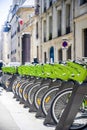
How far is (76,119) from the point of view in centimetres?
728

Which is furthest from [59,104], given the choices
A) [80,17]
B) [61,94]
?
[80,17]

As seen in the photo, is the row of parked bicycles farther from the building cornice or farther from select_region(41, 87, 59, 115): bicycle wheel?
the building cornice

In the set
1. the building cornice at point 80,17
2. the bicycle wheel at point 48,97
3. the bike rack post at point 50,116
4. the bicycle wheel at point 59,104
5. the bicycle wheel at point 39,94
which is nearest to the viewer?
the bicycle wheel at point 59,104

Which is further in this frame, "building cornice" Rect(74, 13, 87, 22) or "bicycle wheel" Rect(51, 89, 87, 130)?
"building cornice" Rect(74, 13, 87, 22)

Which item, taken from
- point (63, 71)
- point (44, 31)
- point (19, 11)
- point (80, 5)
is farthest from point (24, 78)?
point (19, 11)

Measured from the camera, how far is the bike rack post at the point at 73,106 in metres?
6.55

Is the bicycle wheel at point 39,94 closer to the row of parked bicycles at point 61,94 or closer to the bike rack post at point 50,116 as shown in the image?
the row of parked bicycles at point 61,94

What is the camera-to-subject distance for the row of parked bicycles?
6.65m

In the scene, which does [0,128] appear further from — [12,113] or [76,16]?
[76,16]

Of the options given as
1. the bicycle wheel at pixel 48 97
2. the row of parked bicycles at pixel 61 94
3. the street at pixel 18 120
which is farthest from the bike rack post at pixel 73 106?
the bicycle wheel at pixel 48 97

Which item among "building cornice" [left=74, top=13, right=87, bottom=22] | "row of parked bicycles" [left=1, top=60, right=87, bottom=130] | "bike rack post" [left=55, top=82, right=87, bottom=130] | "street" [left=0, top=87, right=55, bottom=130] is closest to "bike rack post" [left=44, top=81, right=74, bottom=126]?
"row of parked bicycles" [left=1, top=60, right=87, bottom=130]

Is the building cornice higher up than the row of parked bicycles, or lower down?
higher up

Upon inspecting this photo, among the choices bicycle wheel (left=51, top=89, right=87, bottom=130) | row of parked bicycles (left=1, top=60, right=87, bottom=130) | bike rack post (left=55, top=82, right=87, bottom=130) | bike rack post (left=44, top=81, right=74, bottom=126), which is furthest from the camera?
bike rack post (left=44, top=81, right=74, bottom=126)

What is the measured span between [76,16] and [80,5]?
87cm
